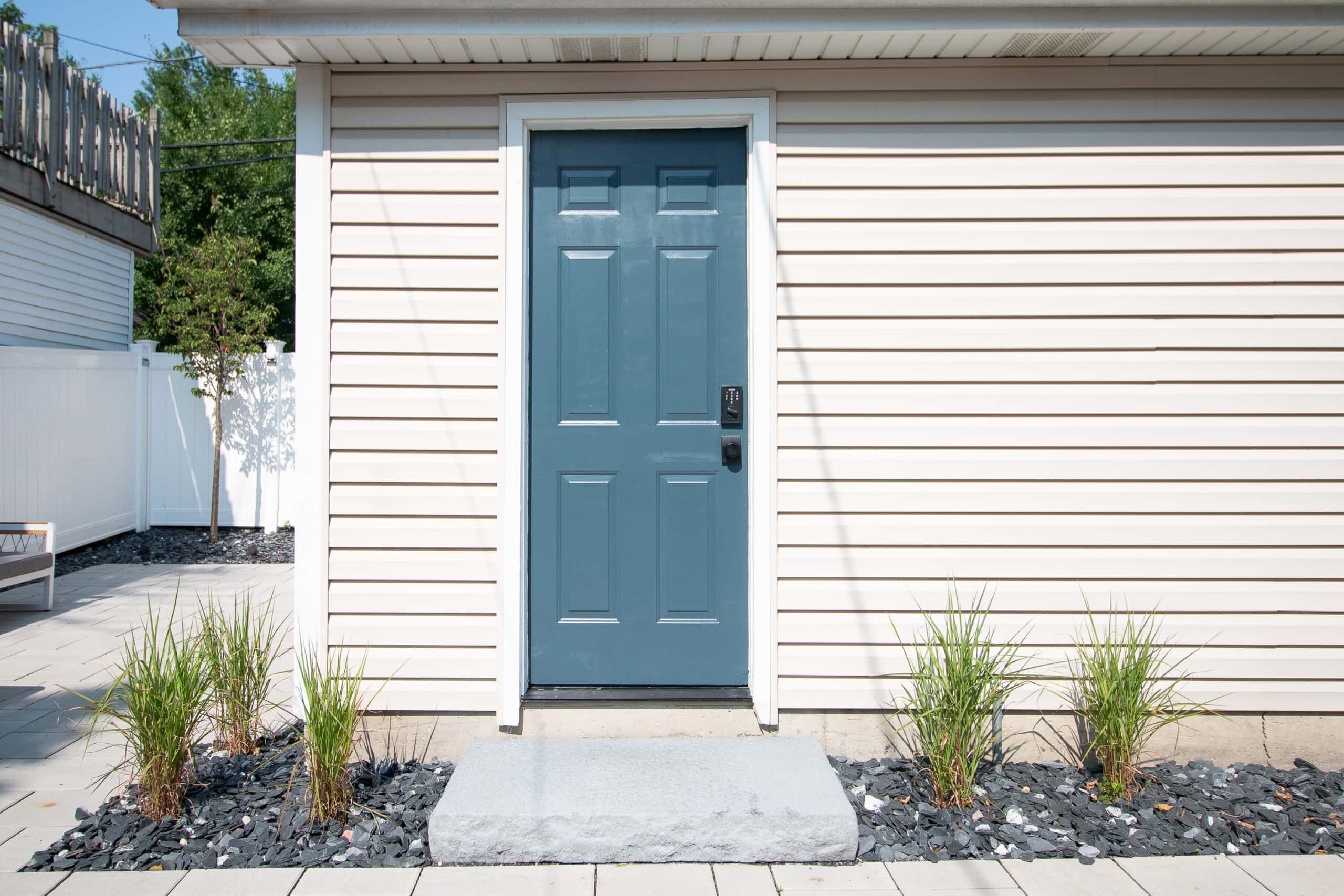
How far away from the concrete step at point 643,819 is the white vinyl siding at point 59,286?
18.5 feet

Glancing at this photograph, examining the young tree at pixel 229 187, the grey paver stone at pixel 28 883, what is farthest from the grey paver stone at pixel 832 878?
the young tree at pixel 229 187

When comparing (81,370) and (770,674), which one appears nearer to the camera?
(770,674)

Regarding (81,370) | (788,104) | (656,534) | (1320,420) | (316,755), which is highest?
(788,104)

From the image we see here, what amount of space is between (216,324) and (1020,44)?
7.52 metres

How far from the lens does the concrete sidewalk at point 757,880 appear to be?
2258mm

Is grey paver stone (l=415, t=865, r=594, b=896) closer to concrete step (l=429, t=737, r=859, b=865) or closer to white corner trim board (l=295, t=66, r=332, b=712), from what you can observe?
concrete step (l=429, t=737, r=859, b=865)

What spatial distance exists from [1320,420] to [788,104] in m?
2.18

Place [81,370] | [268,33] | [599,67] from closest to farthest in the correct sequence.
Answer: [268,33] → [599,67] → [81,370]

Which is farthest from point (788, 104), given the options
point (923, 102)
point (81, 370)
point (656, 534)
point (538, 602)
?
point (81, 370)

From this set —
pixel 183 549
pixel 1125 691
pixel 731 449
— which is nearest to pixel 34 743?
pixel 731 449

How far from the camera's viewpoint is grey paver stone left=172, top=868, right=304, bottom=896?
7.39 feet

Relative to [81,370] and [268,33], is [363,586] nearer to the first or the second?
[268,33]

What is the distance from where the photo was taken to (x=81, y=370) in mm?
7223

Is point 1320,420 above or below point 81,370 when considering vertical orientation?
below
